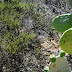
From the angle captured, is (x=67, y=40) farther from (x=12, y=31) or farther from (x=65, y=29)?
(x=12, y=31)

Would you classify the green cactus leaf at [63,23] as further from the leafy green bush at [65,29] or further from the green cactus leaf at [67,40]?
the green cactus leaf at [67,40]

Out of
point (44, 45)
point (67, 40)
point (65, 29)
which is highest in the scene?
point (44, 45)

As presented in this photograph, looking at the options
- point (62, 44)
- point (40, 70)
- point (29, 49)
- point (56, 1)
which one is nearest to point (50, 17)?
point (56, 1)

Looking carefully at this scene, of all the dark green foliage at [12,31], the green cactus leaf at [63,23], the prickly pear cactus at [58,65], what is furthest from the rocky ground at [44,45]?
the green cactus leaf at [63,23]

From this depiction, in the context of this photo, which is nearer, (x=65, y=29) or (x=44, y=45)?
(x=65, y=29)

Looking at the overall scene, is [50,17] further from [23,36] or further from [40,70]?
[40,70]

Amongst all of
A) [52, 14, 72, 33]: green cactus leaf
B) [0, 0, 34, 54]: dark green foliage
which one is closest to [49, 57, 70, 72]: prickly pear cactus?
[52, 14, 72, 33]: green cactus leaf

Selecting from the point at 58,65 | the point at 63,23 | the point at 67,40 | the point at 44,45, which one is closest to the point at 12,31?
the point at 44,45

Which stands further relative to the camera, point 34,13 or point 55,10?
point 55,10

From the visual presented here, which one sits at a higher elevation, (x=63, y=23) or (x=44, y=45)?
(x=44, y=45)

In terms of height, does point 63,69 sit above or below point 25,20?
below

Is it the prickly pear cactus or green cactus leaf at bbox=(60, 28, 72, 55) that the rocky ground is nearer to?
the prickly pear cactus
